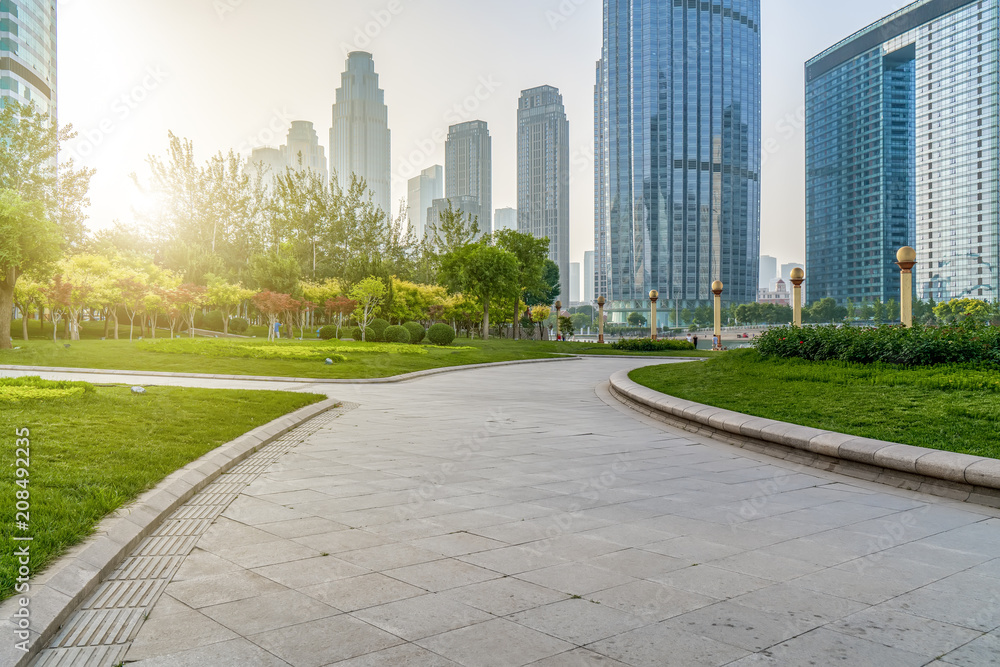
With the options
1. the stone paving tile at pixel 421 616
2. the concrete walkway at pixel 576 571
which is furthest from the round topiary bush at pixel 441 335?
the stone paving tile at pixel 421 616

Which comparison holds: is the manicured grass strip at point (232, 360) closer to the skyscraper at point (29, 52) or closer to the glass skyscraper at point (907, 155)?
the skyscraper at point (29, 52)

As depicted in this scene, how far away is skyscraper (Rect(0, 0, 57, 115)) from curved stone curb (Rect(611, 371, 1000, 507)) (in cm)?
6764

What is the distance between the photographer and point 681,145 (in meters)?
132

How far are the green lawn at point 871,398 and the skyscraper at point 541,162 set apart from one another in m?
158

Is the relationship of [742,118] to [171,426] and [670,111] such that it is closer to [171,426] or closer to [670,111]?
[670,111]

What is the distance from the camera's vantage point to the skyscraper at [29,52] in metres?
59.8

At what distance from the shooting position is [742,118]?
131000mm

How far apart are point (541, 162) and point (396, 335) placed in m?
150

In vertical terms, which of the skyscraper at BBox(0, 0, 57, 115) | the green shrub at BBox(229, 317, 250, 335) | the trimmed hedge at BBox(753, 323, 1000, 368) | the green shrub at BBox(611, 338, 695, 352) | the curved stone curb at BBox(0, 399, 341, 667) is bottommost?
the curved stone curb at BBox(0, 399, 341, 667)

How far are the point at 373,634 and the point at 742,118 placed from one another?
5707 inches

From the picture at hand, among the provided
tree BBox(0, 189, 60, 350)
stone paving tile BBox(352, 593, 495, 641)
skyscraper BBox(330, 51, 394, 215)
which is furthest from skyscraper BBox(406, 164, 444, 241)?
stone paving tile BBox(352, 593, 495, 641)

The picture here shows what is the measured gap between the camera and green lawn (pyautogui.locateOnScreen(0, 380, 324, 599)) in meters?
3.71

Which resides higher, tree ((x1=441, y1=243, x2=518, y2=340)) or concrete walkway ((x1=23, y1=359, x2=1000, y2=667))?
tree ((x1=441, y1=243, x2=518, y2=340))

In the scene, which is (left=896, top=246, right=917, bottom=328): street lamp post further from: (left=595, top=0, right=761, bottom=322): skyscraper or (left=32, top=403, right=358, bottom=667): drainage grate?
(left=595, top=0, right=761, bottom=322): skyscraper
